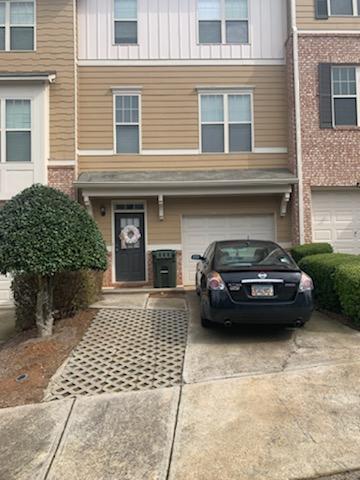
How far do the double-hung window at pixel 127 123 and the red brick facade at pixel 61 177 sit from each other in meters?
1.73

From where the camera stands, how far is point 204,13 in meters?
12.6

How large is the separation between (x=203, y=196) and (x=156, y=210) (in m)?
1.46

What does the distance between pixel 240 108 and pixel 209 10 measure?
3.23 metres

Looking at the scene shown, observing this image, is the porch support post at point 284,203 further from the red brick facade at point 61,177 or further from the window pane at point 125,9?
the window pane at point 125,9

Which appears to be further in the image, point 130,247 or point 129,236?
point 130,247

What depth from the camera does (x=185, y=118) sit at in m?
12.3

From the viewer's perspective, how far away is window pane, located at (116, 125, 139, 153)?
1230cm

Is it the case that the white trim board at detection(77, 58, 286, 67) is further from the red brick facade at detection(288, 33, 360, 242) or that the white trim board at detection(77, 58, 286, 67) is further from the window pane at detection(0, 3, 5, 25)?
the window pane at detection(0, 3, 5, 25)

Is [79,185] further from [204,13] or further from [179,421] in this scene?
[179,421]

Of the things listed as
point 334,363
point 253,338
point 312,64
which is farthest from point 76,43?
point 334,363

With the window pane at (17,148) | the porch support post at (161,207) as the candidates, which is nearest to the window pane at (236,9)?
the porch support post at (161,207)

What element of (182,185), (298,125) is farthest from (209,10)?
(182,185)

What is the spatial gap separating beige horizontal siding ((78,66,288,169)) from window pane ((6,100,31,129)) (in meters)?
1.51

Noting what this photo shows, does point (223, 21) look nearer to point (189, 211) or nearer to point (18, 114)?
point (189, 211)
